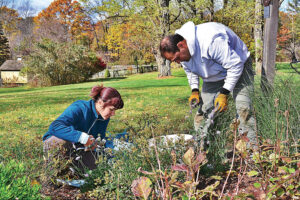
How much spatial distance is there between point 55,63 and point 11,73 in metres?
13.2

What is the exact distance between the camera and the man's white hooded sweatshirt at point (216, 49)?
269 cm

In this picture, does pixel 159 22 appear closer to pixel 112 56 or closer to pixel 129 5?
pixel 129 5

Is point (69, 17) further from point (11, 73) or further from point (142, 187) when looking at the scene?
point (142, 187)

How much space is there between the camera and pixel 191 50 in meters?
2.77

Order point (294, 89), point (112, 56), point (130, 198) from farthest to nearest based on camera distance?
point (112, 56), point (294, 89), point (130, 198)

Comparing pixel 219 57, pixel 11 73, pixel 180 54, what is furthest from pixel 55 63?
pixel 219 57

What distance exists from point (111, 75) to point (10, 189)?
2922 centimetres

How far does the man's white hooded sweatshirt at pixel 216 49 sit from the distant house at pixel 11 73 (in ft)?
102

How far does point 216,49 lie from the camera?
2.69 m

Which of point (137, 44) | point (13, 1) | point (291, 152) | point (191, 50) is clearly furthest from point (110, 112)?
point (13, 1)

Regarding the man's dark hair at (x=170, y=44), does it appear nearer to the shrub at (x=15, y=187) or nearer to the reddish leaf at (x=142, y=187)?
the reddish leaf at (x=142, y=187)

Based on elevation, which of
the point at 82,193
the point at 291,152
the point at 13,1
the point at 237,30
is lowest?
the point at 82,193

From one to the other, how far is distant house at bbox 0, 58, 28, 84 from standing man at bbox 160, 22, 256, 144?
3113 centimetres

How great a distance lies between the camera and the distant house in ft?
101
